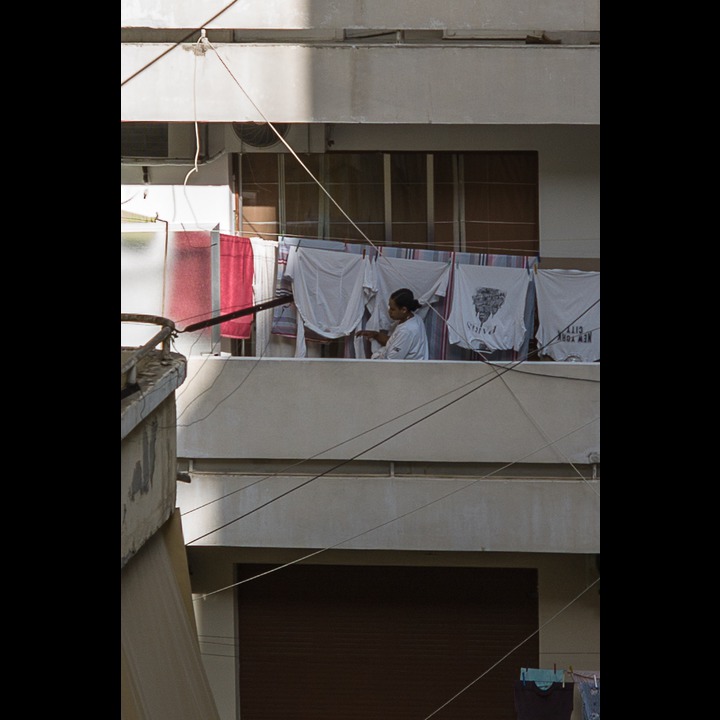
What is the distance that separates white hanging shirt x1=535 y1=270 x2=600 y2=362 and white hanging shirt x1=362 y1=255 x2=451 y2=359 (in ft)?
2.90

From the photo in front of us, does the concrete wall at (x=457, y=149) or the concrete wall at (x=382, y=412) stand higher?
the concrete wall at (x=457, y=149)

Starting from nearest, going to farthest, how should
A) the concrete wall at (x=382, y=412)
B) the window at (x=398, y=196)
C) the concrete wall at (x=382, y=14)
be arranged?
the concrete wall at (x=382, y=14) < the concrete wall at (x=382, y=412) < the window at (x=398, y=196)

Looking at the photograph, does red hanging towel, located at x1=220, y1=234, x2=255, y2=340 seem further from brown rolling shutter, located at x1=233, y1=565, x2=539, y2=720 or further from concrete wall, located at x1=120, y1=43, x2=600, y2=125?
brown rolling shutter, located at x1=233, y1=565, x2=539, y2=720

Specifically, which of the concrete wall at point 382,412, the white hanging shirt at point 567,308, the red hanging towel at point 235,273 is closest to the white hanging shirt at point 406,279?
the concrete wall at point 382,412

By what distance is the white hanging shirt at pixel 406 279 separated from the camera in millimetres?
9023

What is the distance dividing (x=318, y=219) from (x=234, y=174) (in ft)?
3.10

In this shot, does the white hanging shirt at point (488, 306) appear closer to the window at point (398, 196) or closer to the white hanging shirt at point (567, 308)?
the white hanging shirt at point (567, 308)

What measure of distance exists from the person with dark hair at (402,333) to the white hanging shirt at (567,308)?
107 cm

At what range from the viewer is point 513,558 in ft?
32.9

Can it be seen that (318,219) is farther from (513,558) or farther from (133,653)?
(133,653)

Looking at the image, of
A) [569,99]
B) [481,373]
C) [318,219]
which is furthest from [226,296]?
[569,99]

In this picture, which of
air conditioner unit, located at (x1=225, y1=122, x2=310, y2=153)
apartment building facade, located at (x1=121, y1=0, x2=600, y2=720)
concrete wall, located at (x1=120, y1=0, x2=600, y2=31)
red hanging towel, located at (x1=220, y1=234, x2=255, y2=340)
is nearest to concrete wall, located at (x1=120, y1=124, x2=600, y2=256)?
apartment building facade, located at (x1=121, y1=0, x2=600, y2=720)

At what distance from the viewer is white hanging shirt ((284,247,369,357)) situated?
29.7 feet
